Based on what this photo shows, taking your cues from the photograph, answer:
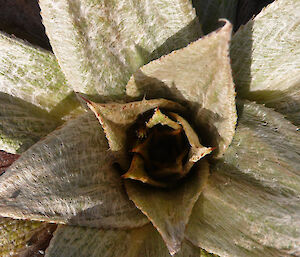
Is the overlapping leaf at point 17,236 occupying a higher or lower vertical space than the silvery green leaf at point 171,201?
higher

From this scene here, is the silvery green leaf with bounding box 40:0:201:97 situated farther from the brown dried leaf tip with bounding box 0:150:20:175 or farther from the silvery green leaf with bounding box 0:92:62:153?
the brown dried leaf tip with bounding box 0:150:20:175

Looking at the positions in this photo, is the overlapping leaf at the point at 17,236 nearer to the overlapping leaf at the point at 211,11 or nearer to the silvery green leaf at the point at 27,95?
the silvery green leaf at the point at 27,95

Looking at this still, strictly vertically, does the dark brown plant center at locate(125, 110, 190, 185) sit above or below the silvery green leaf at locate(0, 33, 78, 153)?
below

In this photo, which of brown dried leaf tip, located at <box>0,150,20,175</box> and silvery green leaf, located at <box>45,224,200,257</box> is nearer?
silvery green leaf, located at <box>45,224,200,257</box>

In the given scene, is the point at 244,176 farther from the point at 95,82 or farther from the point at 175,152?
the point at 95,82

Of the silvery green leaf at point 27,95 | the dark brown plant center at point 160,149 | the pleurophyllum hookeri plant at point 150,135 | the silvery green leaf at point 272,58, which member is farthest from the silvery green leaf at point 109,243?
the silvery green leaf at point 272,58

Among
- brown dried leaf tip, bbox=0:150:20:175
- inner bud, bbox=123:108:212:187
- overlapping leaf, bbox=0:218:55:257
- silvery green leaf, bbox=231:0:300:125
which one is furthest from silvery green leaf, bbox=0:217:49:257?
silvery green leaf, bbox=231:0:300:125

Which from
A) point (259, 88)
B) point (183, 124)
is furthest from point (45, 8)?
point (259, 88)

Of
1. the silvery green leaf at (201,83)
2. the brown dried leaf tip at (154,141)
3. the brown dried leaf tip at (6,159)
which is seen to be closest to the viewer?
the silvery green leaf at (201,83)

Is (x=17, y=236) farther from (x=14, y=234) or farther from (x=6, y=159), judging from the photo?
(x=6, y=159)
